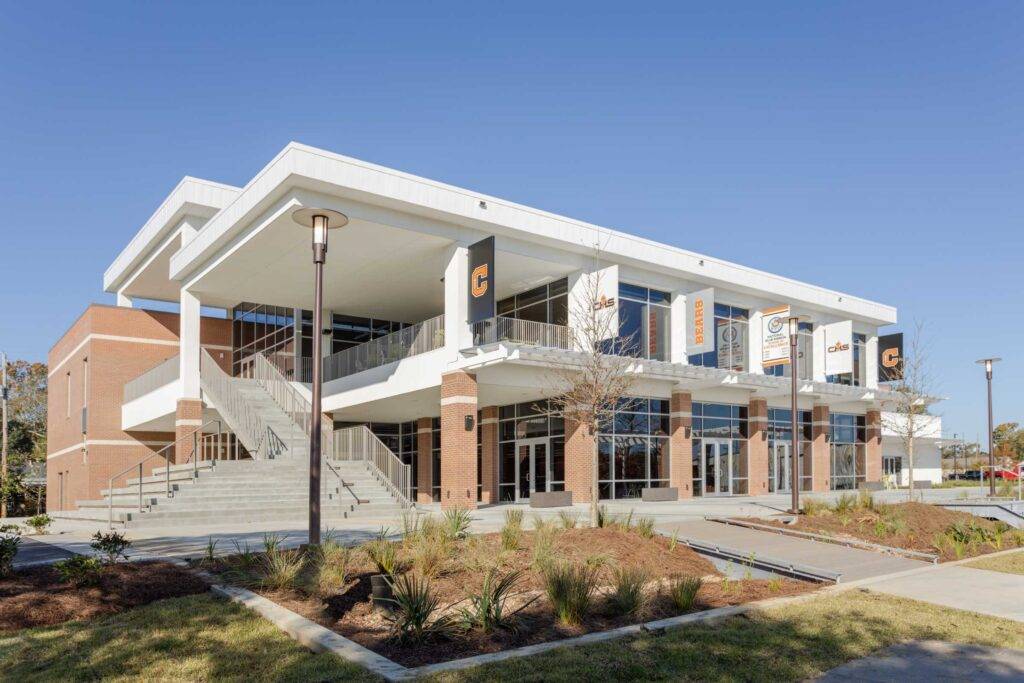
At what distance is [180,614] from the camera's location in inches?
325

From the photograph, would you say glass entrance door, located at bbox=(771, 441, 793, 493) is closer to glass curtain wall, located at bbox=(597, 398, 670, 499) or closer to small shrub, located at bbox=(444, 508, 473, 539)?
glass curtain wall, located at bbox=(597, 398, 670, 499)

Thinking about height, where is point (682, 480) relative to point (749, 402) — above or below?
below

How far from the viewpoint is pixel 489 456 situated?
3155 centimetres

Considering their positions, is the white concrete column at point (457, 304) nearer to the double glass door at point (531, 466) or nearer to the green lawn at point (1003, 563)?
the double glass door at point (531, 466)

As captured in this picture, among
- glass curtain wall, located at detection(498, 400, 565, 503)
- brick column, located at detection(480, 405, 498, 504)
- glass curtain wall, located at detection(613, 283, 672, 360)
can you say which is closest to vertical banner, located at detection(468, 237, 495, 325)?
glass curtain wall, located at detection(498, 400, 565, 503)

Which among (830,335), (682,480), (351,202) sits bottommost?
(682,480)

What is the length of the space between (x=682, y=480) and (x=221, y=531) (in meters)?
19.6

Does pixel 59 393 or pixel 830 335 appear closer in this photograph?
pixel 830 335

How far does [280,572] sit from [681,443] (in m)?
24.2

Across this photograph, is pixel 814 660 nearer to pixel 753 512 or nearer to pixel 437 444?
pixel 753 512

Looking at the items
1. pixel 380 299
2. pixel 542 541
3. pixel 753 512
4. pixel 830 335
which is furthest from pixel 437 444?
pixel 542 541

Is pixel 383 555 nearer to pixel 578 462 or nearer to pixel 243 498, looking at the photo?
pixel 243 498

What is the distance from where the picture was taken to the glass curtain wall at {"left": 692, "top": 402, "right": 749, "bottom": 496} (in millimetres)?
32906

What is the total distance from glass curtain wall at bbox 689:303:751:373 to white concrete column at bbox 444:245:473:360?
1353 cm
